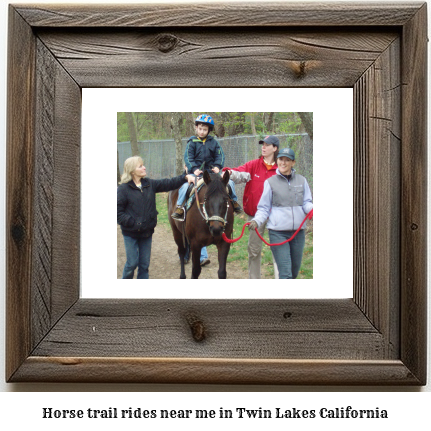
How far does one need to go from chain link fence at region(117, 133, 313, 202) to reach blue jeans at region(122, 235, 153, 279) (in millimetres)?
135

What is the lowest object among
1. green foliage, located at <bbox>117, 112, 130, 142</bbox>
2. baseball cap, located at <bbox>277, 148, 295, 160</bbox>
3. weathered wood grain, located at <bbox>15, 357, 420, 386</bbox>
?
weathered wood grain, located at <bbox>15, 357, 420, 386</bbox>

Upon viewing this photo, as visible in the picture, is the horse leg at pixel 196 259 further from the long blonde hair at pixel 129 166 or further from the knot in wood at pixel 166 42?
the knot in wood at pixel 166 42

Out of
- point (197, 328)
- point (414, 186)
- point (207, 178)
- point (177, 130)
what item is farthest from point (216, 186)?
point (414, 186)

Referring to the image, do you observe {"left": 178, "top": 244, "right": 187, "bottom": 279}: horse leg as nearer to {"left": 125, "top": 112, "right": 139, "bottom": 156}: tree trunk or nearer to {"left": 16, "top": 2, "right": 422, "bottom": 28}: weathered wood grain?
{"left": 125, "top": 112, "right": 139, "bottom": 156}: tree trunk

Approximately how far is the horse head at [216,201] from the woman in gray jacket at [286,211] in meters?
0.06

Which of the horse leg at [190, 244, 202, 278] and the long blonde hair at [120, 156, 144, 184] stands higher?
the long blonde hair at [120, 156, 144, 184]

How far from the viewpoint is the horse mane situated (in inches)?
42.1

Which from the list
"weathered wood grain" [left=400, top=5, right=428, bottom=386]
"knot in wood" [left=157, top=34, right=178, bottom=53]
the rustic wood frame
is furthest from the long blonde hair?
"weathered wood grain" [left=400, top=5, right=428, bottom=386]

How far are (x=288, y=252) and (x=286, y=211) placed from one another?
3.3 inches

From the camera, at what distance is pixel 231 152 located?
1.06 m

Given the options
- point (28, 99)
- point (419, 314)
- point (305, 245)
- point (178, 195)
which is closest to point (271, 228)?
point (305, 245)

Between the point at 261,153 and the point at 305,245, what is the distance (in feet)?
0.68

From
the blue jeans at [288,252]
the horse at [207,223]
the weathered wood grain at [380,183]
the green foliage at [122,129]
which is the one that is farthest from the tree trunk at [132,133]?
the weathered wood grain at [380,183]

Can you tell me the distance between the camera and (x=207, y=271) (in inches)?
41.8
